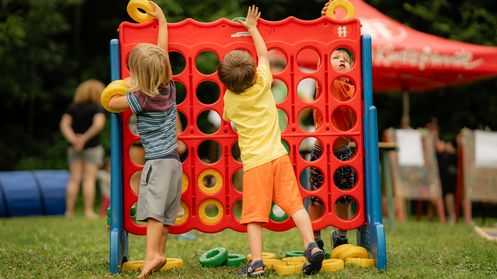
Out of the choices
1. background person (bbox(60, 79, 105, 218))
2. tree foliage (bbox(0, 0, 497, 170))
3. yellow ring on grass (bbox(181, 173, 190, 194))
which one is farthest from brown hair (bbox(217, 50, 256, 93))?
tree foliage (bbox(0, 0, 497, 170))

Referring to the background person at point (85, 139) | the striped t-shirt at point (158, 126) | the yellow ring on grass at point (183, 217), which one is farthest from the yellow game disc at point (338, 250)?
the background person at point (85, 139)

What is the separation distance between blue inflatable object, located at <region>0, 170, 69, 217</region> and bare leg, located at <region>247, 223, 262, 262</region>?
6.79m

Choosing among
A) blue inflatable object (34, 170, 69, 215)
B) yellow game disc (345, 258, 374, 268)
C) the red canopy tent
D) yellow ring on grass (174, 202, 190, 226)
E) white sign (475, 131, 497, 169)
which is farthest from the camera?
blue inflatable object (34, 170, 69, 215)

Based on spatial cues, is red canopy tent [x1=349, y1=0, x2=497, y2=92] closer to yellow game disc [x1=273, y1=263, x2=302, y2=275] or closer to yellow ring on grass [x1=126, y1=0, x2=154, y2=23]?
yellow ring on grass [x1=126, y1=0, x2=154, y2=23]

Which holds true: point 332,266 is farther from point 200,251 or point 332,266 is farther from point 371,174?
point 200,251

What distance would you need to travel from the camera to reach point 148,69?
459 centimetres

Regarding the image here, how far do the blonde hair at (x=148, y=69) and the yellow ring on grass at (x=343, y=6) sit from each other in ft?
3.98

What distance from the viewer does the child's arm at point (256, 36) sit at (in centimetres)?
489

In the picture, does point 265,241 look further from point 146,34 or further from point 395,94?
point 395,94

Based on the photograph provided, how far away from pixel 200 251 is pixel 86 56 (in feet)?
39.2

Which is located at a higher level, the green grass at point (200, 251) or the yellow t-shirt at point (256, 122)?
the yellow t-shirt at point (256, 122)

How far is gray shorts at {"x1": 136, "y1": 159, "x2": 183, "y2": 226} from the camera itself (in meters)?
4.63

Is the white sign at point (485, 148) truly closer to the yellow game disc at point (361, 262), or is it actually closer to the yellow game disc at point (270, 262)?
the yellow game disc at point (361, 262)

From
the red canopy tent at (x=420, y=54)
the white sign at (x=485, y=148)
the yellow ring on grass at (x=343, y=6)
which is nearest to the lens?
the yellow ring on grass at (x=343, y=6)
